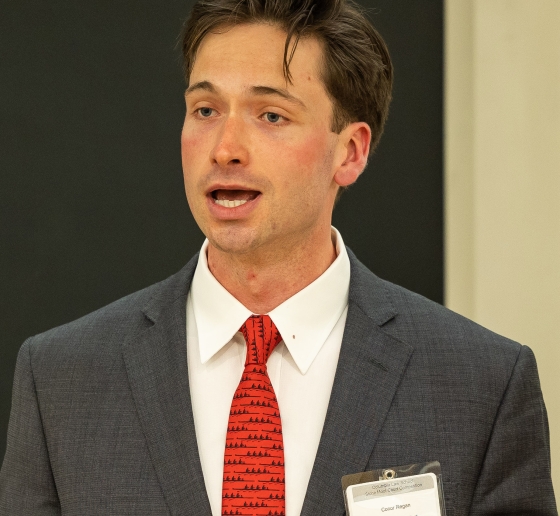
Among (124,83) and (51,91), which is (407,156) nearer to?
(124,83)

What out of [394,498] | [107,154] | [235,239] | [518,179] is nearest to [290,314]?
[235,239]

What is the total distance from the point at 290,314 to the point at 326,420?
259mm

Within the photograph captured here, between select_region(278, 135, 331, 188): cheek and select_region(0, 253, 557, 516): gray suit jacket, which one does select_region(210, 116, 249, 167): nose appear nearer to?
select_region(278, 135, 331, 188): cheek

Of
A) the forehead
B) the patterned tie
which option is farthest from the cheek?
the patterned tie

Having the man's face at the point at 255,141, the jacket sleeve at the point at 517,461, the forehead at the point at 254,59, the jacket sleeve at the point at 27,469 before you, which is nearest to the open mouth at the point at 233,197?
the man's face at the point at 255,141

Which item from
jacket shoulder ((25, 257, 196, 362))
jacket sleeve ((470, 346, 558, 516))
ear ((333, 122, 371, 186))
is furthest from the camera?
ear ((333, 122, 371, 186))

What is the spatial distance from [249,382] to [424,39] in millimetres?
1518

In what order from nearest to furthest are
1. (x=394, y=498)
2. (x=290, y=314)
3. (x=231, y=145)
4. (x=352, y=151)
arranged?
(x=394, y=498) → (x=231, y=145) → (x=290, y=314) → (x=352, y=151)

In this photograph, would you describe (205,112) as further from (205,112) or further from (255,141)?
(255,141)

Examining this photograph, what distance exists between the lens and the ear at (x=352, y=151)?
2154mm

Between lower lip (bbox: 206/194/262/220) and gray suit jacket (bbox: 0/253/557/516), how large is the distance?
10.4 inches

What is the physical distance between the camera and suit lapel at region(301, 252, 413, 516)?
1.81m

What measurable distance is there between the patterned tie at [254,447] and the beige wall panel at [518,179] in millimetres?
1275

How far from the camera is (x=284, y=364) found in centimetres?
199
